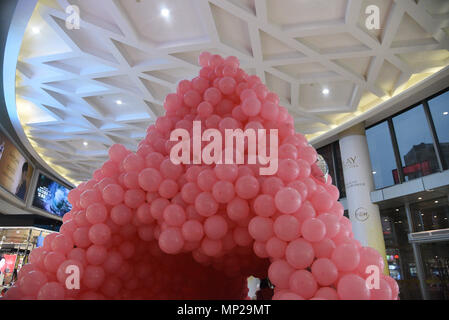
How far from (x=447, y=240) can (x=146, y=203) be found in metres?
7.64

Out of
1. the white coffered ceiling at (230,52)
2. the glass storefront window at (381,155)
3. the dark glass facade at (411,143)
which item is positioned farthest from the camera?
the glass storefront window at (381,155)

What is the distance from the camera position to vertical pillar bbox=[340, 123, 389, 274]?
310 inches

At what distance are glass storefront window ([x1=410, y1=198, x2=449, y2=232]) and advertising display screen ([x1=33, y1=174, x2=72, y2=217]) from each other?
40.2 feet

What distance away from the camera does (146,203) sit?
1667 mm

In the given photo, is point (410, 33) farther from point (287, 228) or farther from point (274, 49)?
point (287, 228)

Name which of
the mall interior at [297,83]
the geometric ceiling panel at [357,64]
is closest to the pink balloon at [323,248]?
the mall interior at [297,83]

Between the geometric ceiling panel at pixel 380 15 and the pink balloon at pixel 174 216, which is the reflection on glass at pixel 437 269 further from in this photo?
the pink balloon at pixel 174 216

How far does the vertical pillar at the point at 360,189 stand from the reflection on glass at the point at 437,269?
986 millimetres

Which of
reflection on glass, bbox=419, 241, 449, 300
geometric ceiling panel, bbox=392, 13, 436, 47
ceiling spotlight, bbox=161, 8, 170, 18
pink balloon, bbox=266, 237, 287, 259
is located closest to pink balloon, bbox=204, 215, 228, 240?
pink balloon, bbox=266, 237, 287, 259

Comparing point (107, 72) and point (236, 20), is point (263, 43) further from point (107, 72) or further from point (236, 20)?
point (107, 72)

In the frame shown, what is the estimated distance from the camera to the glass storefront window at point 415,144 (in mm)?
7246

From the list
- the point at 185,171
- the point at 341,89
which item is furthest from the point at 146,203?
the point at 341,89

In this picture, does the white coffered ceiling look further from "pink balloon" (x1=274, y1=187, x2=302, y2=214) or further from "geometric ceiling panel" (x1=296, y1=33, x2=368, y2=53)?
"pink balloon" (x1=274, y1=187, x2=302, y2=214)

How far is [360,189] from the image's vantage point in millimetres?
8250
